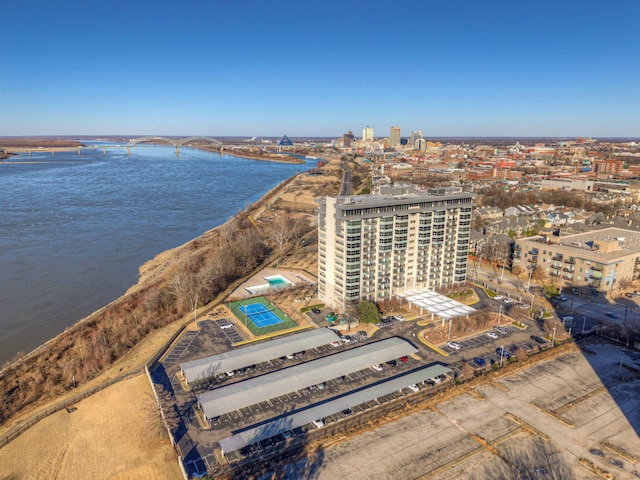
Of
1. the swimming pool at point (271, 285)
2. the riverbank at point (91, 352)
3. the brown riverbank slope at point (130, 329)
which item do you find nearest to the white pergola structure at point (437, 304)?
the swimming pool at point (271, 285)

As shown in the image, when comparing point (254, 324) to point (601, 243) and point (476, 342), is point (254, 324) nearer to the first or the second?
point (476, 342)

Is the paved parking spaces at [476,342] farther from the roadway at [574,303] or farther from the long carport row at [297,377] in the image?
the roadway at [574,303]

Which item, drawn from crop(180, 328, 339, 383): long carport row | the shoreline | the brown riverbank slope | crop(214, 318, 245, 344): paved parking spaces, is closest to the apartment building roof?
crop(180, 328, 339, 383): long carport row

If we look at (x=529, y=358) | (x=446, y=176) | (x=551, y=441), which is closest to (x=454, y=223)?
(x=529, y=358)

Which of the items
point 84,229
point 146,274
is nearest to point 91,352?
point 146,274

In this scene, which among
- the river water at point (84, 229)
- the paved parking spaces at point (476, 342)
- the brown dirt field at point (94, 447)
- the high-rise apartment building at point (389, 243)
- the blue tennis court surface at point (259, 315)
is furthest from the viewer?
the river water at point (84, 229)
